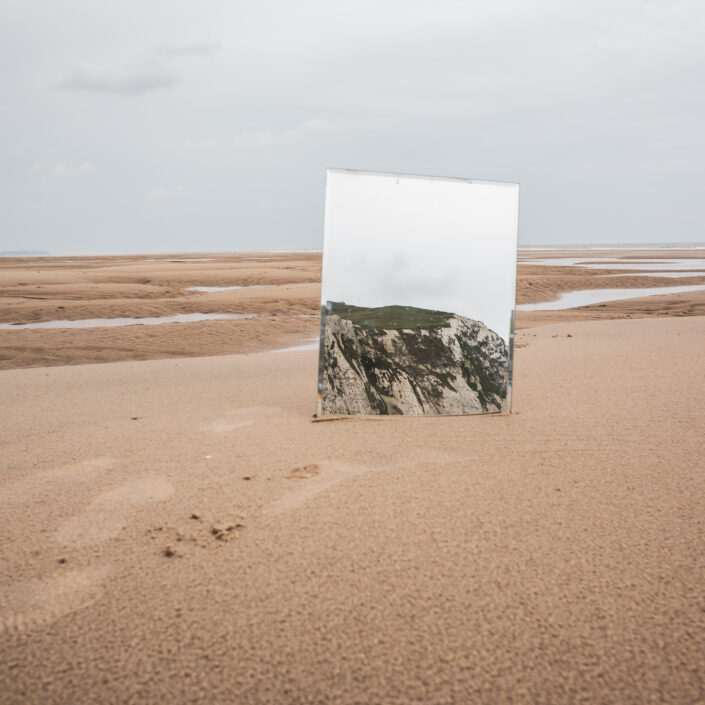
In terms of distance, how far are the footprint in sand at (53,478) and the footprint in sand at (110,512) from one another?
198 mm

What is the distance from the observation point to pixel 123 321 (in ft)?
31.6

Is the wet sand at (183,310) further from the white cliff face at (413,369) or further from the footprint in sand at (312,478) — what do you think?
the footprint in sand at (312,478)

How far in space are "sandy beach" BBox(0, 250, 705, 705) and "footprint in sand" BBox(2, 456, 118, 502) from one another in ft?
0.04

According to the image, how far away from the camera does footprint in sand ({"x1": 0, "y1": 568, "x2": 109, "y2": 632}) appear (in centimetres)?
124

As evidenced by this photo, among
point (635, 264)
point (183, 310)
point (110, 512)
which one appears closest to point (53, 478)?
point (110, 512)

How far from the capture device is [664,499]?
5.77ft

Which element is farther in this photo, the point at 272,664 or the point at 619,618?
the point at 619,618

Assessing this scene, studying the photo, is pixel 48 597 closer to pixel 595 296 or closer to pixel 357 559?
pixel 357 559

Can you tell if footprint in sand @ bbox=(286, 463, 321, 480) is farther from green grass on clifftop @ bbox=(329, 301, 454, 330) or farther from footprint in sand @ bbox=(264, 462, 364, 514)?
green grass on clifftop @ bbox=(329, 301, 454, 330)

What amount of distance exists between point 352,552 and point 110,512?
2.46ft

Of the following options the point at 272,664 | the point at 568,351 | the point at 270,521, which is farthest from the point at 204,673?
the point at 568,351

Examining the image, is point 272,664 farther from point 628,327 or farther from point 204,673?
point 628,327

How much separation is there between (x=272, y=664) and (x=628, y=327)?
18.7ft

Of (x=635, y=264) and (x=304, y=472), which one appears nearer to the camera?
(x=304, y=472)
